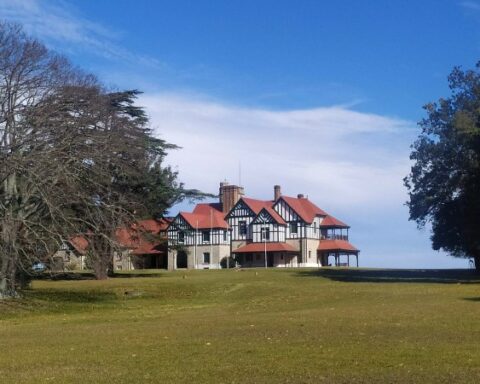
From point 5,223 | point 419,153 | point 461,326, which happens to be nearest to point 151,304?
point 5,223

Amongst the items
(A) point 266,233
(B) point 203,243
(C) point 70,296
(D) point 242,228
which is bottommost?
(C) point 70,296

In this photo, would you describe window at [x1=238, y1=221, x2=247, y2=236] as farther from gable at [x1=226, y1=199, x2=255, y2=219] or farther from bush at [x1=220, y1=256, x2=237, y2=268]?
bush at [x1=220, y1=256, x2=237, y2=268]

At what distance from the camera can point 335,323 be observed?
19.8 m

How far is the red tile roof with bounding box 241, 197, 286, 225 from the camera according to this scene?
83581mm

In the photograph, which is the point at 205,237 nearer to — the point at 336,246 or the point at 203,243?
the point at 203,243

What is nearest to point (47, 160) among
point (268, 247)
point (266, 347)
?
point (266, 347)

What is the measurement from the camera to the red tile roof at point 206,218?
86.0 meters

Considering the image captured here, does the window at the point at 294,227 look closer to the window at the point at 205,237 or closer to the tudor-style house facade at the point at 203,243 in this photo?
the tudor-style house facade at the point at 203,243

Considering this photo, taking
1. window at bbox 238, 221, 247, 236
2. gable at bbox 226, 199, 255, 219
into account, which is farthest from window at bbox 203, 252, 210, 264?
gable at bbox 226, 199, 255, 219

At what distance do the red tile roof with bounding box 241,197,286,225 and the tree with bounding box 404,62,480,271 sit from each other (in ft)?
72.6

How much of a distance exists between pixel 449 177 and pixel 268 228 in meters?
29.1

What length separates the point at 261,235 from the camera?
83.9 m

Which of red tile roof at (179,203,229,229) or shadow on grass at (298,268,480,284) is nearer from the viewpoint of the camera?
shadow on grass at (298,268,480,284)

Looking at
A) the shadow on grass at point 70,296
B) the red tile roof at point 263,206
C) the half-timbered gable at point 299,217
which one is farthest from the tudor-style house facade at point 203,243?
the shadow on grass at point 70,296
